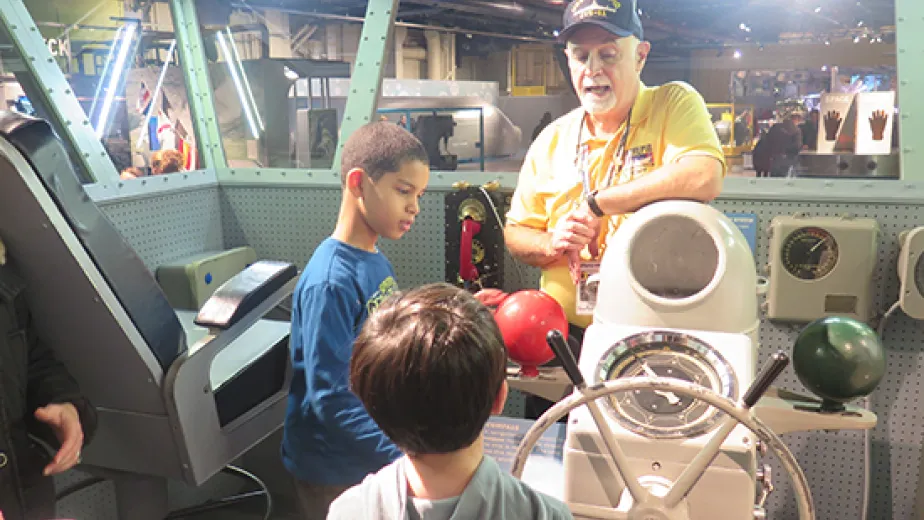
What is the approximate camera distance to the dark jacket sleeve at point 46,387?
5.12 feet

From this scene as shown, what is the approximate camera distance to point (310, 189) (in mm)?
3115

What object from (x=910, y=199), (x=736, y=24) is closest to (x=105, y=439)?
(x=910, y=199)

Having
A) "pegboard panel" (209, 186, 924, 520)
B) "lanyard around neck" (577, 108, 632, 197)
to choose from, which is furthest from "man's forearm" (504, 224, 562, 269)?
"pegboard panel" (209, 186, 924, 520)

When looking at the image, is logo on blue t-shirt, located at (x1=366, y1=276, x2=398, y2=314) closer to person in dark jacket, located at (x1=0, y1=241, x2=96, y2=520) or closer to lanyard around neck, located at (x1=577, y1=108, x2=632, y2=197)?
lanyard around neck, located at (x1=577, y1=108, x2=632, y2=197)

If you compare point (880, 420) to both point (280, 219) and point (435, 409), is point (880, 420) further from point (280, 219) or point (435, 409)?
point (280, 219)

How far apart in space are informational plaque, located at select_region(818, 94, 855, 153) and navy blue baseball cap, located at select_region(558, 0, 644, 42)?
1587 mm

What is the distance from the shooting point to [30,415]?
1562mm

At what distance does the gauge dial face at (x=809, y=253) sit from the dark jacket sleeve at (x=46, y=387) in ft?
7.07

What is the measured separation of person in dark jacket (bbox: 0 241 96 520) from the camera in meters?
1.43

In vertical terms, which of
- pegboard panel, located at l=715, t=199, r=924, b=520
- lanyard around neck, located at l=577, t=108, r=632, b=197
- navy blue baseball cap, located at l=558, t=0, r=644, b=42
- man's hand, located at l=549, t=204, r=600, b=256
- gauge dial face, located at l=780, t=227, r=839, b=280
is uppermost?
navy blue baseball cap, located at l=558, t=0, r=644, b=42

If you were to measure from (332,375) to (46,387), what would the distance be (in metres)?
0.63

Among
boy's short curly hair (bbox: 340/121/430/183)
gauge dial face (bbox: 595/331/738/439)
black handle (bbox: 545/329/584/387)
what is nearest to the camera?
black handle (bbox: 545/329/584/387)

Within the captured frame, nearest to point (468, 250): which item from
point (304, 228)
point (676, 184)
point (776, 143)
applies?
point (304, 228)

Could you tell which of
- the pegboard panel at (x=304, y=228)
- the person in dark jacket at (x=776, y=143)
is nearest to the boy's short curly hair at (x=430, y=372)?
the pegboard panel at (x=304, y=228)
